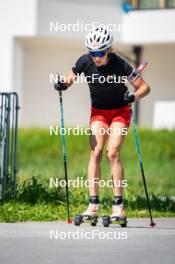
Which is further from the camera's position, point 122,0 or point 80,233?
point 122,0

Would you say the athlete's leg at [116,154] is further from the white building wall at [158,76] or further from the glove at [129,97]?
the white building wall at [158,76]

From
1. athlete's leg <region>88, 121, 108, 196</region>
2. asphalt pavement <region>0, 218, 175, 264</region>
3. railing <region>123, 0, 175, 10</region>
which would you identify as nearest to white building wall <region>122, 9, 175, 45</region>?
railing <region>123, 0, 175, 10</region>

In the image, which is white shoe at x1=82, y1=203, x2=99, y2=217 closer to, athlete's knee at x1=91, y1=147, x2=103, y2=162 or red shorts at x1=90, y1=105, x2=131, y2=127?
athlete's knee at x1=91, y1=147, x2=103, y2=162

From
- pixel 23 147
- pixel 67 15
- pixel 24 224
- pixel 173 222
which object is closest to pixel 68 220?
pixel 24 224

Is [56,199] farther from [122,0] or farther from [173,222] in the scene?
[122,0]

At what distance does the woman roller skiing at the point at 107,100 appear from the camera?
1136cm

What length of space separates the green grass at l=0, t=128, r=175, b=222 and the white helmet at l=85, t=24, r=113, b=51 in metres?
2.33

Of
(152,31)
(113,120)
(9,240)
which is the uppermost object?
(152,31)

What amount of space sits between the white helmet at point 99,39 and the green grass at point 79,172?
2325 mm

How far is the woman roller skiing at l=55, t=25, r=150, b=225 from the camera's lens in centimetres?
1136

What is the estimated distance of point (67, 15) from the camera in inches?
1125

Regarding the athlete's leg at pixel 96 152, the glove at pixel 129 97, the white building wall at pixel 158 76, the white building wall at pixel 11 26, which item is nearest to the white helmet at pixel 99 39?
the glove at pixel 129 97

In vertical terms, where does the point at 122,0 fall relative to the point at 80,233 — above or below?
above

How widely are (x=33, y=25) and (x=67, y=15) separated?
944 mm
